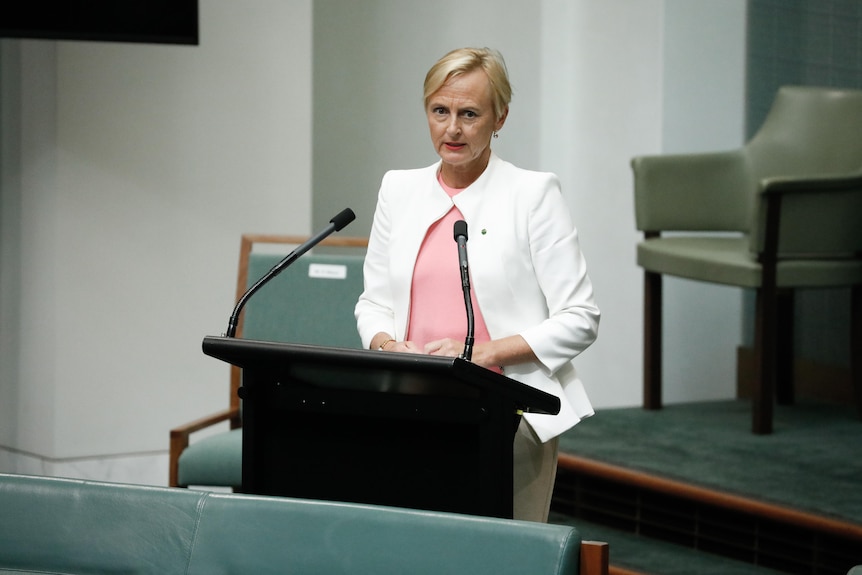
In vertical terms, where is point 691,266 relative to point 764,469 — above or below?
above

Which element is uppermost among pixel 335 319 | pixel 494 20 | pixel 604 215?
pixel 494 20

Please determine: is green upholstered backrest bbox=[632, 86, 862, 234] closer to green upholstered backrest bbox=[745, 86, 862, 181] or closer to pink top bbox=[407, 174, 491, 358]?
green upholstered backrest bbox=[745, 86, 862, 181]

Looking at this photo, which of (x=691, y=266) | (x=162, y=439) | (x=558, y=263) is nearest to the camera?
(x=558, y=263)

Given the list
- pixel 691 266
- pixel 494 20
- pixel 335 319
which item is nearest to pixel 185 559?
pixel 335 319

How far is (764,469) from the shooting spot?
329 centimetres

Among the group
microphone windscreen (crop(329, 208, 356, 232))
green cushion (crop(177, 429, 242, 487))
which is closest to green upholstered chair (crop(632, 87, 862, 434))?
green cushion (crop(177, 429, 242, 487))

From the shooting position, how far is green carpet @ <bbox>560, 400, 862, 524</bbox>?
3113 millimetres

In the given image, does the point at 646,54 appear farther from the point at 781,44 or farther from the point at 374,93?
the point at 374,93

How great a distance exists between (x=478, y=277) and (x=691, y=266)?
2.07 metres

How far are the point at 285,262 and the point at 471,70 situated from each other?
429 mm

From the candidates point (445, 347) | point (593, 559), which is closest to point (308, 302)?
point (445, 347)

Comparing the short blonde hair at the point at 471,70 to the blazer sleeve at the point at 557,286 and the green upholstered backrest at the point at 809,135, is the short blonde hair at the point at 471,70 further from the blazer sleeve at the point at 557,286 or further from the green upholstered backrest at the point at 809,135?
the green upholstered backrest at the point at 809,135

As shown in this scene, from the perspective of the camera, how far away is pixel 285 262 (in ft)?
5.93

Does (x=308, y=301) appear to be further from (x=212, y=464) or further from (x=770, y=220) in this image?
(x=770, y=220)
